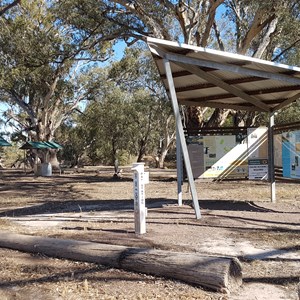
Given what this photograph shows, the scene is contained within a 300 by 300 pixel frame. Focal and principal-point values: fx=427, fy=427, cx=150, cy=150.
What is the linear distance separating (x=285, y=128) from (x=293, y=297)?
266 inches

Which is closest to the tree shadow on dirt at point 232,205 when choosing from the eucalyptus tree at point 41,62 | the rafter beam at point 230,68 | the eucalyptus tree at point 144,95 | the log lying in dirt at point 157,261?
the rafter beam at point 230,68

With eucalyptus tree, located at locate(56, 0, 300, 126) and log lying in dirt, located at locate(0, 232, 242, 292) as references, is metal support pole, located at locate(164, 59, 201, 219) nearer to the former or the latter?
log lying in dirt, located at locate(0, 232, 242, 292)

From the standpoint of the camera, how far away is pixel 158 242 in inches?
258

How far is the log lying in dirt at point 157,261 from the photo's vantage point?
4551 mm

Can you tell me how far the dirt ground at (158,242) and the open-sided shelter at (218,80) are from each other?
3.58ft

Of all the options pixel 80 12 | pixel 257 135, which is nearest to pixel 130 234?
pixel 257 135

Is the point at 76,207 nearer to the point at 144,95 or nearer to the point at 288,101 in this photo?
the point at 288,101

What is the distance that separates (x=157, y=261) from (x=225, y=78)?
630 centimetres

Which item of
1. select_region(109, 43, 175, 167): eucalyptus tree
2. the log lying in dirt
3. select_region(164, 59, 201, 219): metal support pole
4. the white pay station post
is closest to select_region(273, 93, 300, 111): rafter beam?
select_region(164, 59, 201, 219): metal support pole

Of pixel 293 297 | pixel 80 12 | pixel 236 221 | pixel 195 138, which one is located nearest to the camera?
pixel 293 297

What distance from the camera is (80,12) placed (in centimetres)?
1961

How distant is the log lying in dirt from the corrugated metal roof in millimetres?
4408

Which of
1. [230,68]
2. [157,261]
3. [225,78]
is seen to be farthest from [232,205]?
[157,261]

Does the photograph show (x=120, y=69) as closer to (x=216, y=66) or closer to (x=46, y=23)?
(x=46, y=23)
